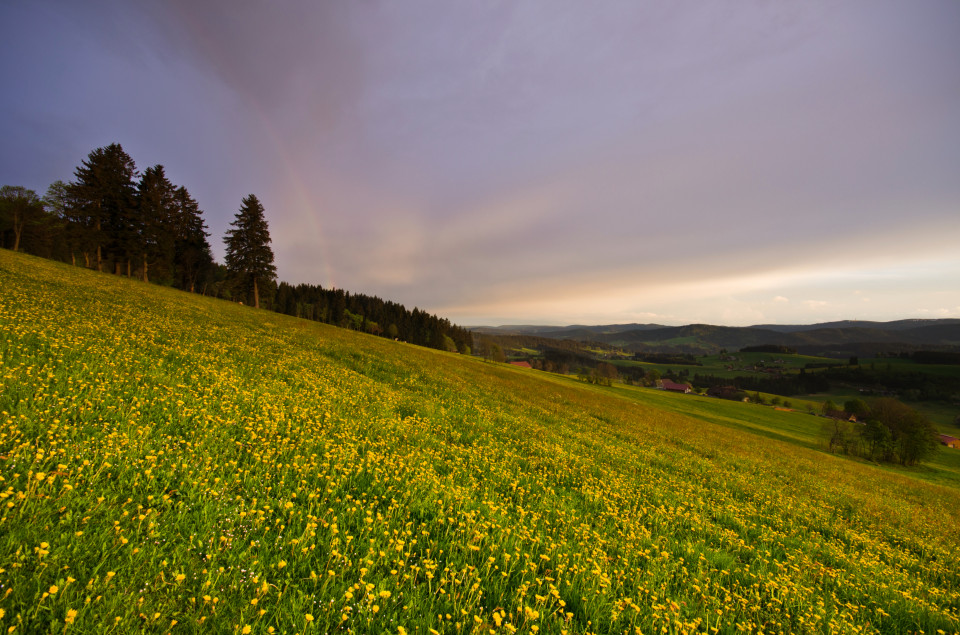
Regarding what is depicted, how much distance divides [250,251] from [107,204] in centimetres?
1704

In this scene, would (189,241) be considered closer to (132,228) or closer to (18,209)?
(132,228)

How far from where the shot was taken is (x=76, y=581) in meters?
2.74

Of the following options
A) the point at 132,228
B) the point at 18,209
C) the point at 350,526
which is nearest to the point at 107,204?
the point at 132,228

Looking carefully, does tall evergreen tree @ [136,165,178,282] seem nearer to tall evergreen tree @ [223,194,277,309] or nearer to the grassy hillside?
tall evergreen tree @ [223,194,277,309]

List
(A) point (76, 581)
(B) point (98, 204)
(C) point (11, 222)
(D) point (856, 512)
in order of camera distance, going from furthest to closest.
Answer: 1. (C) point (11, 222)
2. (B) point (98, 204)
3. (D) point (856, 512)
4. (A) point (76, 581)

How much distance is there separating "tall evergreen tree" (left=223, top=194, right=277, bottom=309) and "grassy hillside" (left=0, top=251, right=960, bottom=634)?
43.0m

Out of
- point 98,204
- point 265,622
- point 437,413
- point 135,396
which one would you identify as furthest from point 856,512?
point 98,204

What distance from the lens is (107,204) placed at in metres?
44.4

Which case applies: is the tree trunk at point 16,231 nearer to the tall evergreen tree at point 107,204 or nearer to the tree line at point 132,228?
the tree line at point 132,228

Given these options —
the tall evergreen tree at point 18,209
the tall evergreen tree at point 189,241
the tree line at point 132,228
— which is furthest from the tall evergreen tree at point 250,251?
the tall evergreen tree at point 18,209

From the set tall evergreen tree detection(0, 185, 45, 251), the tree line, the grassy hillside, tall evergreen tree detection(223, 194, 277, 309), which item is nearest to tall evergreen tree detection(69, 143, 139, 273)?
the tree line

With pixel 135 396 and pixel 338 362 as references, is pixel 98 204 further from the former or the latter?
pixel 135 396

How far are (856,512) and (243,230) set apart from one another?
2545 inches

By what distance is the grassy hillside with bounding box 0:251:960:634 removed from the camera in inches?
119
